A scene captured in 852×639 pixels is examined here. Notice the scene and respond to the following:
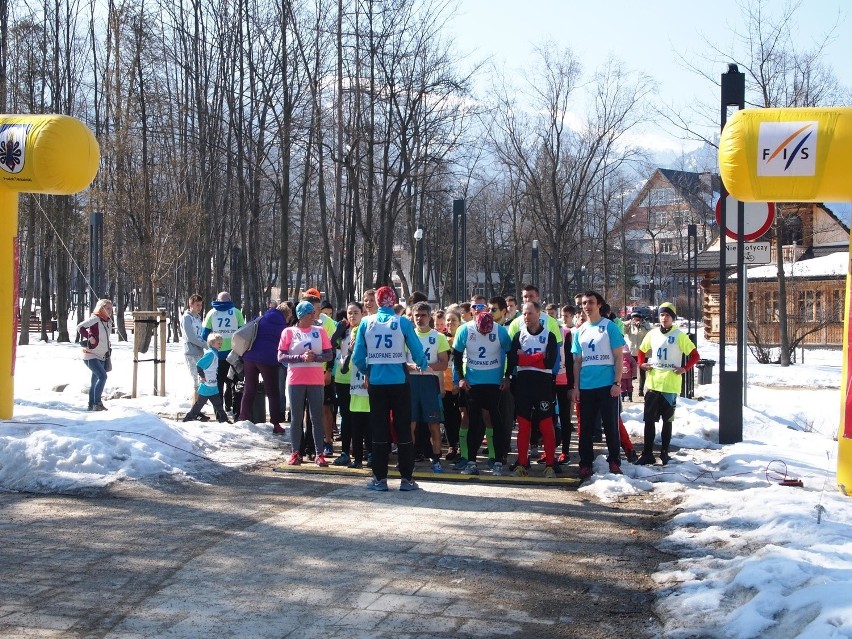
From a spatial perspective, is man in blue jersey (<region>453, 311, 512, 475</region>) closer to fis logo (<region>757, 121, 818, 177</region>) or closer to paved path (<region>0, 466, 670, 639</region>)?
paved path (<region>0, 466, 670, 639</region>)

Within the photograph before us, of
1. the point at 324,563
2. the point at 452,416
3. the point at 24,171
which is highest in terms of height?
the point at 24,171

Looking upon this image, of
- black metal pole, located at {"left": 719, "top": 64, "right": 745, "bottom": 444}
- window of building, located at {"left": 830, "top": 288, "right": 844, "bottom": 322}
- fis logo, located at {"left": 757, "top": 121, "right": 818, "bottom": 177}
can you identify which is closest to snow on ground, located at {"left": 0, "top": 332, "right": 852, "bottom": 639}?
black metal pole, located at {"left": 719, "top": 64, "right": 745, "bottom": 444}

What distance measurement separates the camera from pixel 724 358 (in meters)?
12.5

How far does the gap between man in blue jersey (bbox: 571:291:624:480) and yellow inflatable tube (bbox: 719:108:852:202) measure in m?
2.24

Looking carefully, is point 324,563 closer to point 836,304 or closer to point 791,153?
point 791,153

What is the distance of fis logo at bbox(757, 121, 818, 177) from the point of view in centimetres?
891

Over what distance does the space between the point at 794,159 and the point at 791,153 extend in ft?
0.20

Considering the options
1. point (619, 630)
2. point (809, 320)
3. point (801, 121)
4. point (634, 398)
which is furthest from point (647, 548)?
point (809, 320)

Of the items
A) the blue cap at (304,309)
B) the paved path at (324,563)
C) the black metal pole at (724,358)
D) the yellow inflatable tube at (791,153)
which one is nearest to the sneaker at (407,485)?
the paved path at (324,563)

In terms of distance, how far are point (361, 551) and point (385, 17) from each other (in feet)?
70.1

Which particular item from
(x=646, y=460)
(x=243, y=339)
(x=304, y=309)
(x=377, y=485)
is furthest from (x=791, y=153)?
(x=243, y=339)

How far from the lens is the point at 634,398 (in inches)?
850

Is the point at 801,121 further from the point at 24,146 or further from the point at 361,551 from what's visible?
the point at 24,146

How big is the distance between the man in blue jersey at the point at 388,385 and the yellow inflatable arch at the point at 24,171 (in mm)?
4456
